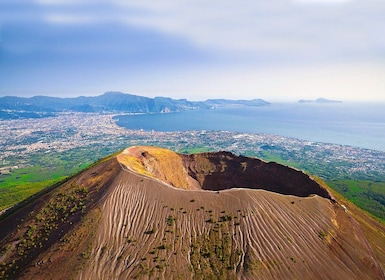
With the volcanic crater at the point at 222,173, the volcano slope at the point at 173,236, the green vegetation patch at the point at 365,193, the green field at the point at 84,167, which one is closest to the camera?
the volcano slope at the point at 173,236

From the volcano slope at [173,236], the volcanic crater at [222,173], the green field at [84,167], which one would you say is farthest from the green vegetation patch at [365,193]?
the volcano slope at [173,236]

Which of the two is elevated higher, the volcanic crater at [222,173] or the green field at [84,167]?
the volcanic crater at [222,173]

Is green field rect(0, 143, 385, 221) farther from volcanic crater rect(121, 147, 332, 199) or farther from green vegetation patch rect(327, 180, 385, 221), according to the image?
volcanic crater rect(121, 147, 332, 199)

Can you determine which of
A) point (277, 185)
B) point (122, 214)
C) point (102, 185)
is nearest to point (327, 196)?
point (277, 185)

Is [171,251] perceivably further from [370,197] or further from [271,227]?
[370,197]

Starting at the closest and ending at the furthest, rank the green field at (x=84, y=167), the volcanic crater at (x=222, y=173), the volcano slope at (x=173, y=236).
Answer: the volcano slope at (x=173, y=236)
the volcanic crater at (x=222, y=173)
the green field at (x=84, y=167)

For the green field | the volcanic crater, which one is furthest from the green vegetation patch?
the volcanic crater

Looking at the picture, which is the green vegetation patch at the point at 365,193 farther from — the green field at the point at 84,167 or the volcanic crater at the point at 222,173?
the volcanic crater at the point at 222,173

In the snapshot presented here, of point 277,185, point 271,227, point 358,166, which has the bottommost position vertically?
point 358,166
